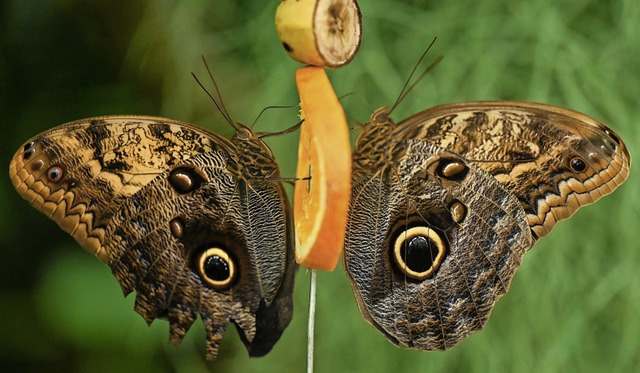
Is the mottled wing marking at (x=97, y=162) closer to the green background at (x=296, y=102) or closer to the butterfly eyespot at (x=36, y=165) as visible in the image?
the butterfly eyespot at (x=36, y=165)

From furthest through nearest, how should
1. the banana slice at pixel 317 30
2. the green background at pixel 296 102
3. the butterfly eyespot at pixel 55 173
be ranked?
the green background at pixel 296 102 < the butterfly eyespot at pixel 55 173 < the banana slice at pixel 317 30

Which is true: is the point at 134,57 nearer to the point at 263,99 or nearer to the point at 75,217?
the point at 263,99

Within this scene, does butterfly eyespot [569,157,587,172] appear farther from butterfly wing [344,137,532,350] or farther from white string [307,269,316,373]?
white string [307,269,316,373]

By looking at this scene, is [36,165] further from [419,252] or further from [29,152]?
[419,252]

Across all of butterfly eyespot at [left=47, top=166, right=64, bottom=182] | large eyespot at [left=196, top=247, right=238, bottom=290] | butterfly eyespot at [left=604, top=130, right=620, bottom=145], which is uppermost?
butterfly eyespot at [left=604, top=130, right=620, bottom=145]

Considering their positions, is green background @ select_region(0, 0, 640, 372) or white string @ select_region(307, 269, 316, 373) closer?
white string @ select_region(307, 269, 316, 373)

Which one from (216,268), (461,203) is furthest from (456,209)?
(216,268)

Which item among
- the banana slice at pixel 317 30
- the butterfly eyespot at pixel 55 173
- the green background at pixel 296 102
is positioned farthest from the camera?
the green background at pixel 296 102

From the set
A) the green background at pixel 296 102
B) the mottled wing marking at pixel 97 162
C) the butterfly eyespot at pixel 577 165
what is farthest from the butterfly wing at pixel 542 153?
the green background at pixel 296 102

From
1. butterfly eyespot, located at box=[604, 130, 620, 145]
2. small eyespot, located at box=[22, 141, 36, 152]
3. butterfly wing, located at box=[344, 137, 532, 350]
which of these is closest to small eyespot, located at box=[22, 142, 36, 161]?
small eyespot, located at box=[22, 141, 36, 152]
